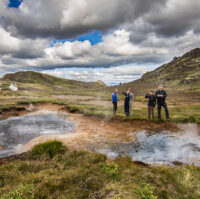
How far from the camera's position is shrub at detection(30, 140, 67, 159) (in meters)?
6.82

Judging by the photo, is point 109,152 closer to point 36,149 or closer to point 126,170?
point 126,170

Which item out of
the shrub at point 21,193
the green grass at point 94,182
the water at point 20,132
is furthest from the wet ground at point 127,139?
the shrub at point 21,193

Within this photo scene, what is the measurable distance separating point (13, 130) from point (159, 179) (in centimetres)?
1266

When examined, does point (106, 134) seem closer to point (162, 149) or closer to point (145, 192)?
point (162, 149)

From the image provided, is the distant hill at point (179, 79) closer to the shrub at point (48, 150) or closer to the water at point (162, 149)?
the water at point (162, 149)

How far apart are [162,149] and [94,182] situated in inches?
226

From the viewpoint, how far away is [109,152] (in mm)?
8117

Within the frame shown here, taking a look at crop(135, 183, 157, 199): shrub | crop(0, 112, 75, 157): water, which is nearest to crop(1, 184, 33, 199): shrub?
crop(135, 183, 157, 199): shrub

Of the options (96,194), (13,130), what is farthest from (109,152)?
(13,130)

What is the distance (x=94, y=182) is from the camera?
4301mm

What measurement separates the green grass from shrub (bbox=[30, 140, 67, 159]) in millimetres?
1029

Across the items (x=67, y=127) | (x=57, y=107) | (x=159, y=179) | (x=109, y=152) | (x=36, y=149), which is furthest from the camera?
(x=57, y=107)

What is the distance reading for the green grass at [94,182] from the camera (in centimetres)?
373

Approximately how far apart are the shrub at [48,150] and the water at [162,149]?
7.44 feet
